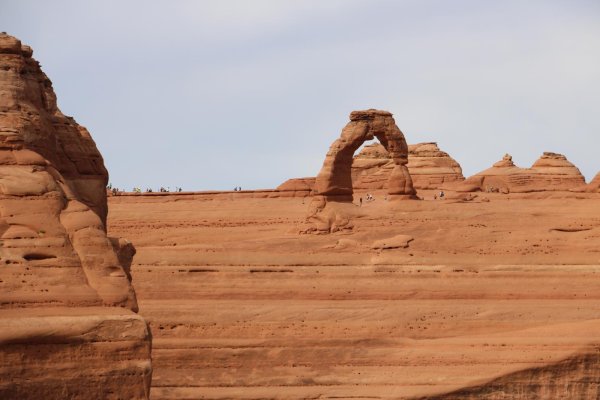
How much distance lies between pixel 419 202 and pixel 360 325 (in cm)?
1057

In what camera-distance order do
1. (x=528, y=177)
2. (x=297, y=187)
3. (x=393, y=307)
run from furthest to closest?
1. (x=528, y=177)
2. (x=297, y=187)
3. (x=393, y=307)

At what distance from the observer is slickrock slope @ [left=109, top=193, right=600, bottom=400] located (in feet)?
97.0

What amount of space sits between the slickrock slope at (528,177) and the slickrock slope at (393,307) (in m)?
14.8

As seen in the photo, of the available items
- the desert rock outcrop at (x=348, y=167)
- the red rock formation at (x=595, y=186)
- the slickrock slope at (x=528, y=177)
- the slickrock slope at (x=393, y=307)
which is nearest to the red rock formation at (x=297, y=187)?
the slickrock slope at (x=528, y=177)

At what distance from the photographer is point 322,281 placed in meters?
35.6

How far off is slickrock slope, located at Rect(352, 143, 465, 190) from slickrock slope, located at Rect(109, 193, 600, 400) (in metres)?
18.8

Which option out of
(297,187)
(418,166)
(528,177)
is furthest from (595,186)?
(418,166)

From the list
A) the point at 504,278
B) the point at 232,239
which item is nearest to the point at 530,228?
the point at 504,278

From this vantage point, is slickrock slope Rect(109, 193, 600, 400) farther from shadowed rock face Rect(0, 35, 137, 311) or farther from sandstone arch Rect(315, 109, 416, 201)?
shadowed rock face Rect(0, 35, 137, 311)

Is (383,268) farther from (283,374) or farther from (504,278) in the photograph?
(283,374)

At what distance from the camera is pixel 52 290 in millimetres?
16047

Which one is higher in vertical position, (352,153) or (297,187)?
(352,153)

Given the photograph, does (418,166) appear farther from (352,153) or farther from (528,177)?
(352,153)

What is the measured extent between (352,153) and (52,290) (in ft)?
93.5
